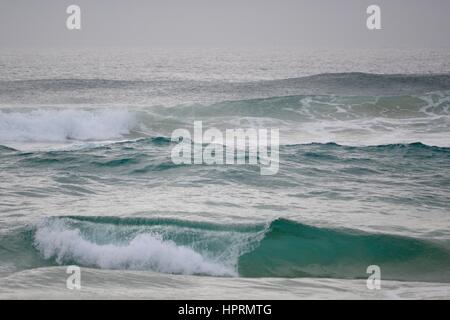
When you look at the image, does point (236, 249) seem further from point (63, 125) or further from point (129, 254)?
point (63, 125)

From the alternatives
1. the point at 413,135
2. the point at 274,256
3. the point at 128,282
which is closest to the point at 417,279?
the point at 274,256

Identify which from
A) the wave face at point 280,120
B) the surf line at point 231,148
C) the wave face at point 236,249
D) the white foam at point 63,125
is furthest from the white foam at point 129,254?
the white foam at point 63,125

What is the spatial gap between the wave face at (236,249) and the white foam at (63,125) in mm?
12508

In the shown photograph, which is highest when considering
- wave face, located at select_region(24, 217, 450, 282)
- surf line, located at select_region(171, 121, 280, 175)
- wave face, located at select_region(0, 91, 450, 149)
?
wave face, located at select_region(0, 91, 450, 149)

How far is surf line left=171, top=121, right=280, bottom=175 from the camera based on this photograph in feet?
55.0

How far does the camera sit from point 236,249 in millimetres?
10070

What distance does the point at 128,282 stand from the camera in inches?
328

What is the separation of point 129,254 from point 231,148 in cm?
974

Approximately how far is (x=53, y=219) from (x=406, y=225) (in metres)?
6.15

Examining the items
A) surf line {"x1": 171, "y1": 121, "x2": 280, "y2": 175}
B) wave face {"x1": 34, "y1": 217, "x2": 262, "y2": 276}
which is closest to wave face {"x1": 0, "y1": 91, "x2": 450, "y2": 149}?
surf line {"x1": 171, "y1": 121, "x2": 280, "y2": 175}

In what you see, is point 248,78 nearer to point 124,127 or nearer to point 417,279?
point 124,127
